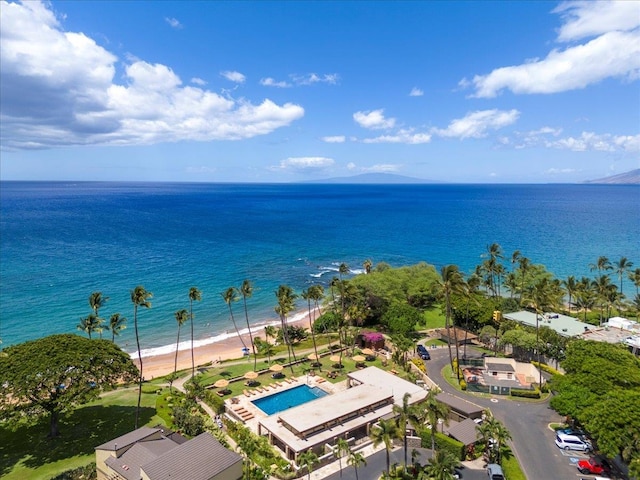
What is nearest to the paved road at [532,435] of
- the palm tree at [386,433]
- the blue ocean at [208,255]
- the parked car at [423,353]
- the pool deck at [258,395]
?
the parked car at [423,353]

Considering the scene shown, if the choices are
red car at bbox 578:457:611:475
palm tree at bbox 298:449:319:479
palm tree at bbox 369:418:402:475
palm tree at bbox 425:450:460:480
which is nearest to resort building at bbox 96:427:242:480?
palm tree at bbox 298:449:319:479

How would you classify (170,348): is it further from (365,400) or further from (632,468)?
(632,468)

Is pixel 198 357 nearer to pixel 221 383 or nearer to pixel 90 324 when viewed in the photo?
pixel 221 383

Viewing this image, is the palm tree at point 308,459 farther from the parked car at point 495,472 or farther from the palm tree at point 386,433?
the parked car at point 495,472

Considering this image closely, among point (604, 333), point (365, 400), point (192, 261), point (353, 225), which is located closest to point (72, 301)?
point (192, 261)

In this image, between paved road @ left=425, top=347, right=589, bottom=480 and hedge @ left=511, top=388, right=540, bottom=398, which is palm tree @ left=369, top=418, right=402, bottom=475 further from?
hedge @ left=511, top=388, right=540, bottom=398

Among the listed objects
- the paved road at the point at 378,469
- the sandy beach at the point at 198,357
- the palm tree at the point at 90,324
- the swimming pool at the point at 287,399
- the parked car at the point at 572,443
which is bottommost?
the sandy beach at the point at 198,357
